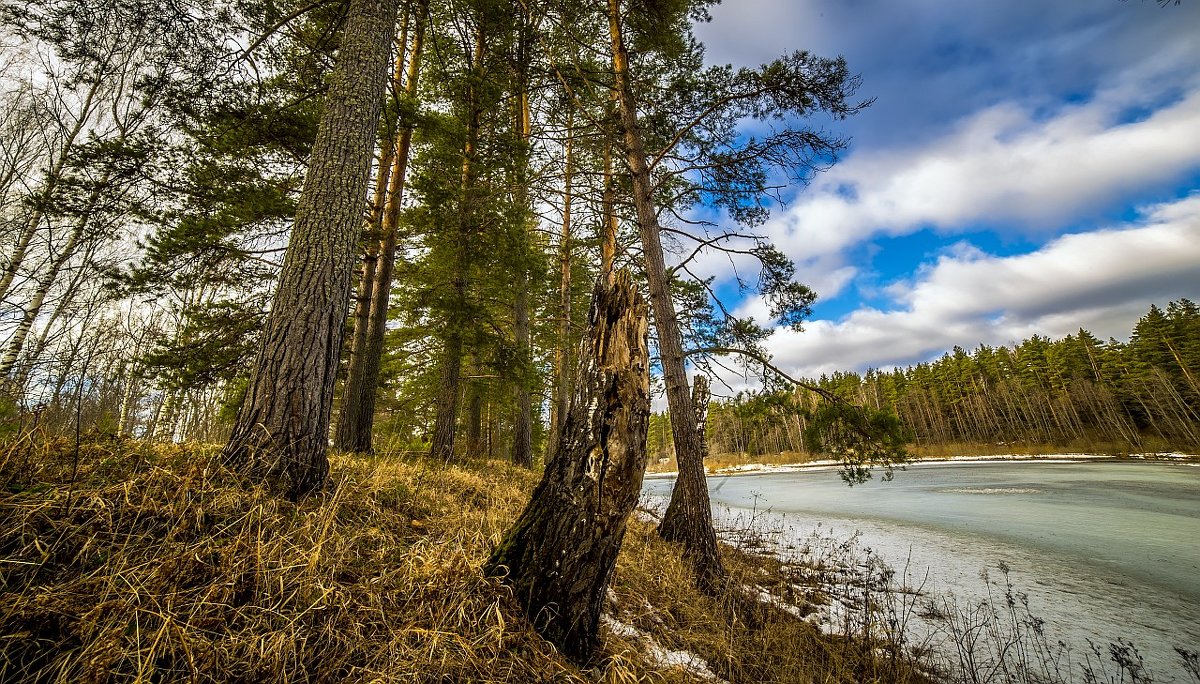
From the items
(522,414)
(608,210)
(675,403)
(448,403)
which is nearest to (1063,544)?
(675,403)

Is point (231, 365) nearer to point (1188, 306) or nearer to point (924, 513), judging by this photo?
point (924, 513)

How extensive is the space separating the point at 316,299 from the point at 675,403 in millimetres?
4319

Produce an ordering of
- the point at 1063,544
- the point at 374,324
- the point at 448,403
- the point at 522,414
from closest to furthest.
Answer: the point at 374,324, the point at 1063,544, the point at 448,403, the point at 522,414

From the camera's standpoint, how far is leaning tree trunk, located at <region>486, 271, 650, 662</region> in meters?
2.38

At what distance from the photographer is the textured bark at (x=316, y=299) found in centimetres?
302

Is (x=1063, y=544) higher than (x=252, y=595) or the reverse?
the reverse

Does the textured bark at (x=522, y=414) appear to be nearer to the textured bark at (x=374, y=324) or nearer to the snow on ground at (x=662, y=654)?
the textured bark at (x=374, y=324)

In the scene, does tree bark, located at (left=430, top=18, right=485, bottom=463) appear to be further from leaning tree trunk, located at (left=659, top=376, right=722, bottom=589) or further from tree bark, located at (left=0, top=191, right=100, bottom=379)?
tree bark, located at (left=0, top=191, right=100, bottom=379)

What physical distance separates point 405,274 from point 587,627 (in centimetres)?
1001

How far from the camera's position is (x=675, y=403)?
5719 millimetres

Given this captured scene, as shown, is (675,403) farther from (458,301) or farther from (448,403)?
(448,403)

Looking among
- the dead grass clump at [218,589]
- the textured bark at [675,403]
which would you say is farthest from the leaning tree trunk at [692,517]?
the dead grass clump at [218,589]

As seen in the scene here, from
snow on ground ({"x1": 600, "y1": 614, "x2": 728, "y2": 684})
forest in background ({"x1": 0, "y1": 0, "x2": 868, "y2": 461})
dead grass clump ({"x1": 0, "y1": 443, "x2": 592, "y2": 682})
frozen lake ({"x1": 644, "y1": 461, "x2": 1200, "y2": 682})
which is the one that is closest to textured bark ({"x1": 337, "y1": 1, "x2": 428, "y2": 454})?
forest in background ({"x1": 0, "y1": 0, "x2": 868, "y2": 461})

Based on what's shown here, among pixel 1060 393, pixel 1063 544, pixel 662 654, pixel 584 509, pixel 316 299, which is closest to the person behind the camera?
pixel 584 509
